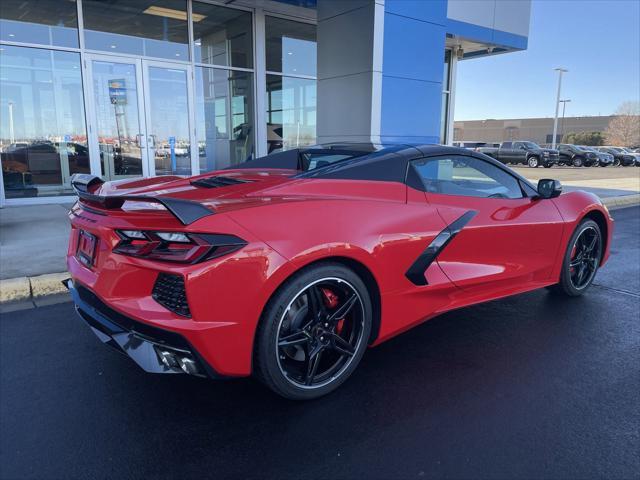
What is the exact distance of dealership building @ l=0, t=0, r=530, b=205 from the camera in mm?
8656

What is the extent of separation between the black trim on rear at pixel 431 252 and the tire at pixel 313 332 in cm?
36

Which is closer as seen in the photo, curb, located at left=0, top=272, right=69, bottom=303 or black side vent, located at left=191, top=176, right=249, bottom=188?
black side vent, located at left=191, top=176, right=249, bottom=188

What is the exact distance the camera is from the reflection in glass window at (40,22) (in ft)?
31.1

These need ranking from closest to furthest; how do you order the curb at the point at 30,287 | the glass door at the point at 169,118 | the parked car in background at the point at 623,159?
the curb at the point at 30,287
the glass door at the point at 169,118
the parked car in background at the point at 623,159

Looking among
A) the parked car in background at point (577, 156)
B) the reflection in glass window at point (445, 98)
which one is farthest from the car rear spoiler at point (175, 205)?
the parked car in background at point (577, 156)

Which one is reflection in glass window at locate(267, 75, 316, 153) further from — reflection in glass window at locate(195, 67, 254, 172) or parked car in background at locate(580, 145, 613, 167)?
parked car in background at locate(580, 145, 613, 167)

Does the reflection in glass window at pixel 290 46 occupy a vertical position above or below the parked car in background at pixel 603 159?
above

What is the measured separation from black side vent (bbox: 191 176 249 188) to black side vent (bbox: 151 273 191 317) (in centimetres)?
90

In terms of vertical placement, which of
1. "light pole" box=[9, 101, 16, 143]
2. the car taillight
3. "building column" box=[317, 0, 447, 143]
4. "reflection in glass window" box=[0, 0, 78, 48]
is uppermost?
"reflection in glass window" box=[0, 0, 78, 48]

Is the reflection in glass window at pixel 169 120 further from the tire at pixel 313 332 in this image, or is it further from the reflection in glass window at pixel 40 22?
the tire at pixel 313 332

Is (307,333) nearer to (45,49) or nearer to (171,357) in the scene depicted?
(171,357)

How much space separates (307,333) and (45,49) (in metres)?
9.76

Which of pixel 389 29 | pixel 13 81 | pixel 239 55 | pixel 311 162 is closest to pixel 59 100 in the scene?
pixel 13 81

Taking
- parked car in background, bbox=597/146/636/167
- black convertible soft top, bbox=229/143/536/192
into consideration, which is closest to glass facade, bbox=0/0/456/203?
black convertible soft top, bbox=229/143/536/192
